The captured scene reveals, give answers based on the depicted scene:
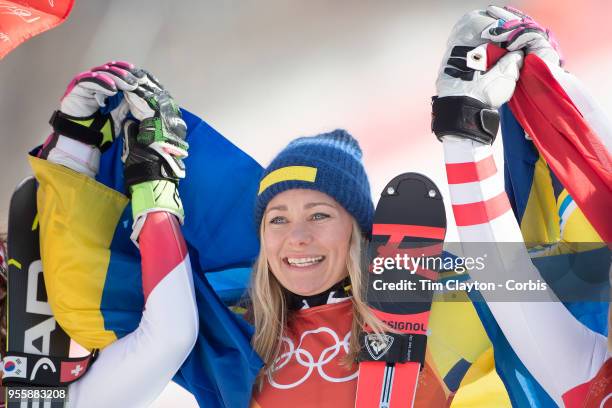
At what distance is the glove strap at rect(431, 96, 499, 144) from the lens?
1.86 meters

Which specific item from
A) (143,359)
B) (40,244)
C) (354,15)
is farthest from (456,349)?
(354,15)

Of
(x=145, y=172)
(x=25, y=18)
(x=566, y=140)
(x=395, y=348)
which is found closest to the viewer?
(x=566, y=140)

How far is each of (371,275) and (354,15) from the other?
6.52 ft

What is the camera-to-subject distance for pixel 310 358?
6.94 ft

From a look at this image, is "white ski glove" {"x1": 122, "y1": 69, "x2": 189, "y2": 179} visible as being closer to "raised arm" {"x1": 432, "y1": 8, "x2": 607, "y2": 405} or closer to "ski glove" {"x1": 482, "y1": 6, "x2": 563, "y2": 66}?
"raised arm" {"x1": 432, "y1": 8, "x2": 607, "y2": 405}

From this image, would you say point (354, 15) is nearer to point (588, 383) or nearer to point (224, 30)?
point (224, 30)

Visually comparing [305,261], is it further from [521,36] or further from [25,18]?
[25,18]

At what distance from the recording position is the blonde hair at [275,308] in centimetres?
208

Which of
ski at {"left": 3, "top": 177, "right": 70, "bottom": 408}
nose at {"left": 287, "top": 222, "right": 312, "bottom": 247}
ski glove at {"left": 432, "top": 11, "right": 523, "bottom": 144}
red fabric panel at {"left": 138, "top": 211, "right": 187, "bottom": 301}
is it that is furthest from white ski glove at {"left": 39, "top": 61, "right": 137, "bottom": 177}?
ski glove at {"left": 432, "top": 11, "right": 523, "bottom": 144}

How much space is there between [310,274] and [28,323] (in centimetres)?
73

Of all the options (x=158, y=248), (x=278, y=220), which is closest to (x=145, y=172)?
(x=158, y=248)

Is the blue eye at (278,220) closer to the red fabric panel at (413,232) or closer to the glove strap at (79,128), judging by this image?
the red fabric panel at (413,232)

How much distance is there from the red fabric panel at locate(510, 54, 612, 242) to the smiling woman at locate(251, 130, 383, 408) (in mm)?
494

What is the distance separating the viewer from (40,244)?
7.26 feet
